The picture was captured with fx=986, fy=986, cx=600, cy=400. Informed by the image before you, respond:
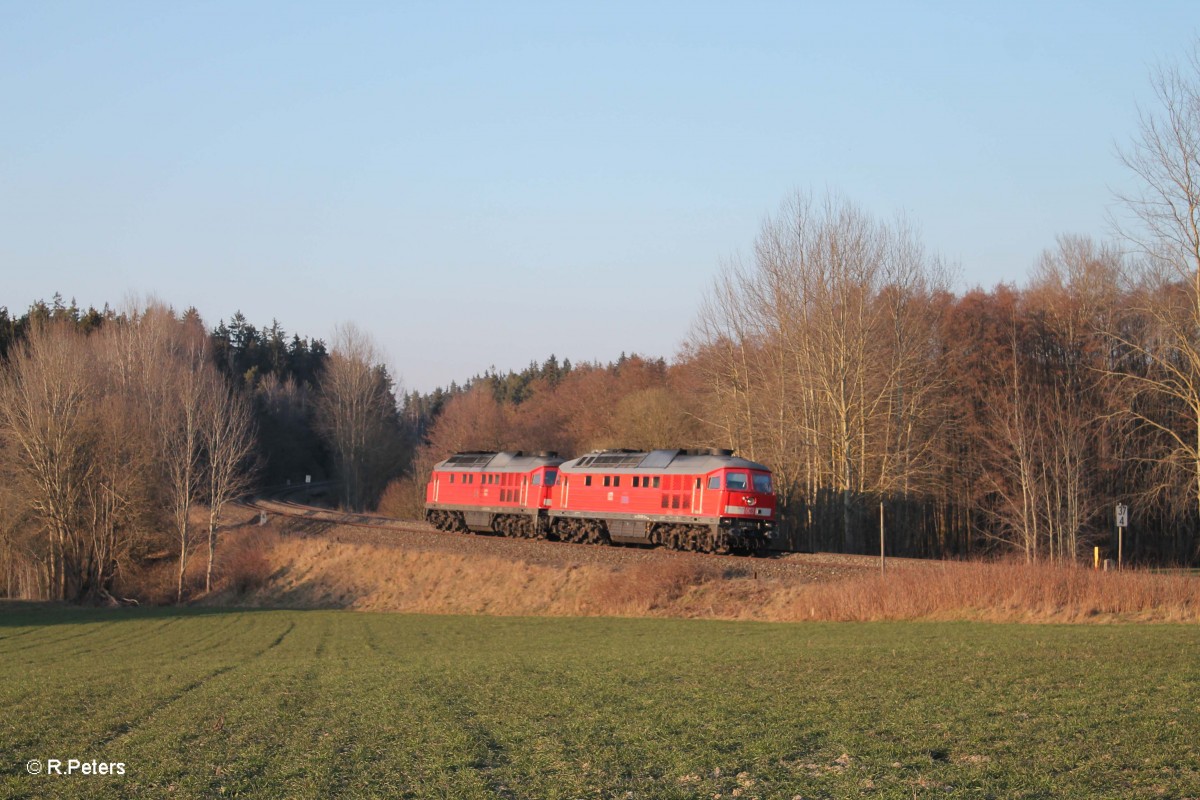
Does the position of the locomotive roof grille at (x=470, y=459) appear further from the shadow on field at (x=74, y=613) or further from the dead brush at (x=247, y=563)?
the shadow on field at (x=74, y=613)

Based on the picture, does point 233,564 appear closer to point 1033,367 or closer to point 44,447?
point 44,447

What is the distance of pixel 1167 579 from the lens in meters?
20.1

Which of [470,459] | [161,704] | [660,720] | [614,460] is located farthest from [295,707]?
[470,459]

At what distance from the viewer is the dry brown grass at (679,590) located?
65.6 ft

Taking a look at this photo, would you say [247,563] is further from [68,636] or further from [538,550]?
[538,550]

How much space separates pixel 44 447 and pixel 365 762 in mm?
42755

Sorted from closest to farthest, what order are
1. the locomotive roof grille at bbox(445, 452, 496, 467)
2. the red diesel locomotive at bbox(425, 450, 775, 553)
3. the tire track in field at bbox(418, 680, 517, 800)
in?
the tire track in field at bbox(418, 680, 517, 800)
the red diesel locomotive at bbox(425, 450, 775, 553)
the locomotive roof grille at bbox(445, 452, 496, 467)

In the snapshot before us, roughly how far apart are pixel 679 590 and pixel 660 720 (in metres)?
16.7

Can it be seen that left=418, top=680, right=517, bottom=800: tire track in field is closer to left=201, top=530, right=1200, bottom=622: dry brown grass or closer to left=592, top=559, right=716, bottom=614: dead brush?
left=201, top=530, right=1200, bottom=622: dry brown grass

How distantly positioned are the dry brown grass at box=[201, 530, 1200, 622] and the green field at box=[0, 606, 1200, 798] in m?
2.58

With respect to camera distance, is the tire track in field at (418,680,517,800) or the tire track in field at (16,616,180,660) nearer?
the tire track in field at (418,680,517,800)

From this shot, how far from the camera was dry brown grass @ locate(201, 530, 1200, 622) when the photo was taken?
65.6 feet

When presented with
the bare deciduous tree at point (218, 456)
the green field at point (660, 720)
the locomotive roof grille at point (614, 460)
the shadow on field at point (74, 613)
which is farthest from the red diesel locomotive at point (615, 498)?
the green field at point (660, 720)

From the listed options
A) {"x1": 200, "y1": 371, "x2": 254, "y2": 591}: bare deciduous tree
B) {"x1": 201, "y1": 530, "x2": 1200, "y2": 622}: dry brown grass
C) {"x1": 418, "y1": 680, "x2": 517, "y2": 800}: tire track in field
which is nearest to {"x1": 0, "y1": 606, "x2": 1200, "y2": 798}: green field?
{"x1": 418, "y1": 680, "x2": 517, "y2": 800}: tire track in field
